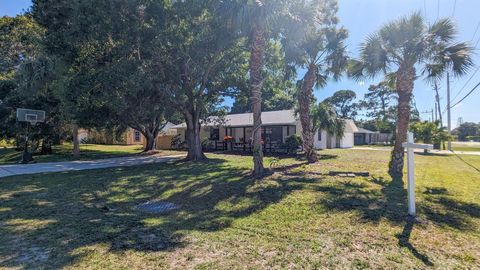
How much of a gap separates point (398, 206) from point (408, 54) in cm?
632

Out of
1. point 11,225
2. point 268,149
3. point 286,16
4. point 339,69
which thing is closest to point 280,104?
point 268,149

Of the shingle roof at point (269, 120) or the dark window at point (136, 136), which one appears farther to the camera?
the dark window at point (136, 136)

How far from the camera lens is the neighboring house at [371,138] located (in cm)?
4462

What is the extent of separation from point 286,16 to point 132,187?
7.46 metres

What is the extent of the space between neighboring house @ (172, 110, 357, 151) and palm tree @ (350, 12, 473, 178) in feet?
35.2

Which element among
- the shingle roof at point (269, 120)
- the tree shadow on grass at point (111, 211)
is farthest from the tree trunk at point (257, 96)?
the shingle roof at point (269, 120)

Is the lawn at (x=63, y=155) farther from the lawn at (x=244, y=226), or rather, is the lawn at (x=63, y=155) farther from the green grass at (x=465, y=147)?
the green grass at (x=465, y=147)

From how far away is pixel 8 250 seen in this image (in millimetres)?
4000

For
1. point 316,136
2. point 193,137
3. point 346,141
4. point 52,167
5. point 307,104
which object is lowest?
point 52,167

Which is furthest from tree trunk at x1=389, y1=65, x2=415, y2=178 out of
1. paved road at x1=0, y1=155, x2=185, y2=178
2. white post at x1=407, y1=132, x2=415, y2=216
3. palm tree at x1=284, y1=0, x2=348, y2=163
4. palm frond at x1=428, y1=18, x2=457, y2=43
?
paved road at x1=0, y1=155, x2=185, y2=178

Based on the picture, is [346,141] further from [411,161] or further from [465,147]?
[411,161]

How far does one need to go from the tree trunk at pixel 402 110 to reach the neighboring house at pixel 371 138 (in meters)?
34.9

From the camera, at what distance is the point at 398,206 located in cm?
623

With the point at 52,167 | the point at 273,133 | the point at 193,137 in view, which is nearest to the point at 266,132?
the point at 273,133
